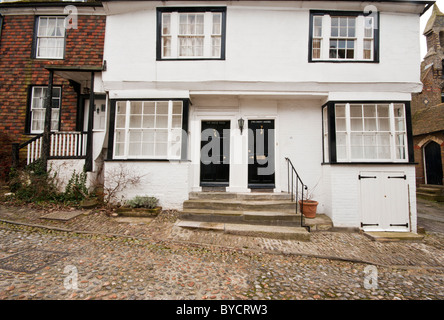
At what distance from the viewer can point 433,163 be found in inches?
501

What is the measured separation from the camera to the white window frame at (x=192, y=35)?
6.94m

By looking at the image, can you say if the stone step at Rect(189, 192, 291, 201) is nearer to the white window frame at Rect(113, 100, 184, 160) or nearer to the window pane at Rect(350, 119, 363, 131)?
the white window frame at Rect(113, 100, 184, 160)

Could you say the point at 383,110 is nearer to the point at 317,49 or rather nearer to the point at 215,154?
the point at 317,49

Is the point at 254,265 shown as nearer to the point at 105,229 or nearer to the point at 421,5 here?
the point at 105,229

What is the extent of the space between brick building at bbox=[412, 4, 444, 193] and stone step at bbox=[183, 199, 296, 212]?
1185 centimetres

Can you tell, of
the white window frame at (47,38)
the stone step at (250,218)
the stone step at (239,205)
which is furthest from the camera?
the white window frame at (47,38)

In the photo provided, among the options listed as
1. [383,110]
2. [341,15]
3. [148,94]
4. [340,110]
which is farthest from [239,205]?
[341,15]

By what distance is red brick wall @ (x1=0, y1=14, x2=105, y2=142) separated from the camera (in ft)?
27.7

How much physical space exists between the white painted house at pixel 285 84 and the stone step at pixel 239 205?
494 mm

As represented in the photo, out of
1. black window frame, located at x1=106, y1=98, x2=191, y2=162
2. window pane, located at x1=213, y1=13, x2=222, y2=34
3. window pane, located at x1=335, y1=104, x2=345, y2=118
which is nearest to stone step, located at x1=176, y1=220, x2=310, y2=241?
black window frame, located at x1=106, y1=98, x2=191, y2=162

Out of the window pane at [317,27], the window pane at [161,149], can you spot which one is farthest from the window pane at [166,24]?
the window pane at [317,27]

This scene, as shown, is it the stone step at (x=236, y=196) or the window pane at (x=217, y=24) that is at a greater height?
the window pane at (x=217, y=24)

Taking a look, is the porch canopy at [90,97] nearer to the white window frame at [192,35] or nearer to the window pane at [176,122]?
the white window frame at [192,35]

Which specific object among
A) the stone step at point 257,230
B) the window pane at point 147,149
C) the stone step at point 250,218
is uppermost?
the window pane at point 147,149
